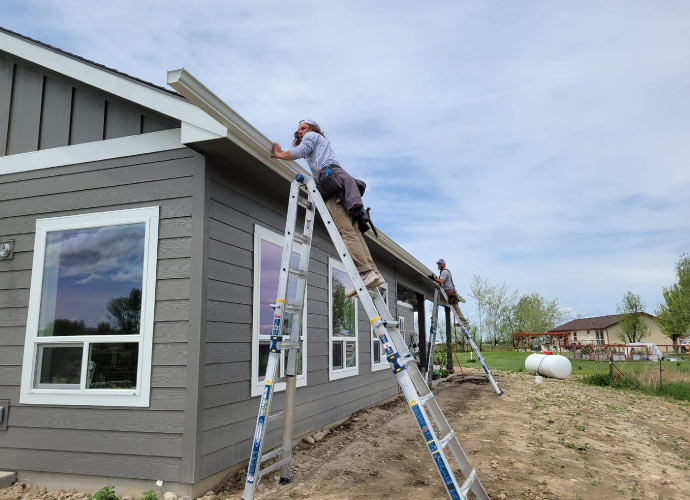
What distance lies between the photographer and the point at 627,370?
42.6 ft

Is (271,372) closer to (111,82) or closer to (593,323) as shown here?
(111,82)

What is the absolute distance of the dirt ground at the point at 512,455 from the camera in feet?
12.3

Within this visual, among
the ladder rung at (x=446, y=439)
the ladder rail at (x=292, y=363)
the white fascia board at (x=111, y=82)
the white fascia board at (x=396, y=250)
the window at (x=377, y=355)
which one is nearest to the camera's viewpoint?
the ladder rung at (x=446, y=439)

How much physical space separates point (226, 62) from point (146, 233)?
174 inches

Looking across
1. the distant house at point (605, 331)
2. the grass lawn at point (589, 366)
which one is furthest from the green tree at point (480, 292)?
the distant house at point (605, 331)

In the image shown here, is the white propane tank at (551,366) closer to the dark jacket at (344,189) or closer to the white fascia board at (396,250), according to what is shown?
the white fascia board at (396,250)

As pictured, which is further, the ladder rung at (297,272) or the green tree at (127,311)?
the green tree at (127,311)

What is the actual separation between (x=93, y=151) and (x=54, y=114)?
76cm

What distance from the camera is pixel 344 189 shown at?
345 centimetres

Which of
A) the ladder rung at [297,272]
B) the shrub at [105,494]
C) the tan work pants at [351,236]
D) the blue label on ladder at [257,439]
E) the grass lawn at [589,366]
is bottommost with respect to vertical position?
the grass lawn at [589,366]

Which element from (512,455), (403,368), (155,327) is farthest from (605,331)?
(155,327)

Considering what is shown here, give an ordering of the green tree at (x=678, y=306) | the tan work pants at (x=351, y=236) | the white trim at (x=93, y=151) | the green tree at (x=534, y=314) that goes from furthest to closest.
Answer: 1. the green tree at (x=534, y=314)
2. the green tree at (x=678, y=306)
3. the white trim at (x=93, y=151)
4. the tan work pants at (x=351, y=236)

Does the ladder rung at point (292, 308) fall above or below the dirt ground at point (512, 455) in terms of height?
above

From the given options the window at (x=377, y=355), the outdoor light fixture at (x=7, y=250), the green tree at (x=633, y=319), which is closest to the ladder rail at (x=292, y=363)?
the outdoor light fixture at (x=7, y=250)
